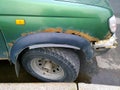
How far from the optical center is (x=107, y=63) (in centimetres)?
386

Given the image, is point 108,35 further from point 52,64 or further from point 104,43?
point 52,64

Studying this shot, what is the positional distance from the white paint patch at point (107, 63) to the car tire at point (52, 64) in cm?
84

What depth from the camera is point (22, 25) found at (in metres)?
2.69

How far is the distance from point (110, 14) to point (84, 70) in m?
1.21

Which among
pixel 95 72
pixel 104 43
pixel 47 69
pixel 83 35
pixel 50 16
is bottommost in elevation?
pixel 95 72

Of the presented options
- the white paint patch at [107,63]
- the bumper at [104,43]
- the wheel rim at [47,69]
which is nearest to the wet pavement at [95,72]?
the white paint patch at [107,63]

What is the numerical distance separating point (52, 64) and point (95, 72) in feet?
2.92

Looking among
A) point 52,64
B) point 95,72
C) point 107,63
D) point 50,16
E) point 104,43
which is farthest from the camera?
point 107,63

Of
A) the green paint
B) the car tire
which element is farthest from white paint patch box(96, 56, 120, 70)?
the green paint

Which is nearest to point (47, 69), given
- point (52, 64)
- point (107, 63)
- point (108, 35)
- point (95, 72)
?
point (52, 64)

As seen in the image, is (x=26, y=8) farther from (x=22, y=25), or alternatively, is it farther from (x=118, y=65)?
(x=118, y=65)

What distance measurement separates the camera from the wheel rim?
3.13 metres

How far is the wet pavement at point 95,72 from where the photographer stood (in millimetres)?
3500

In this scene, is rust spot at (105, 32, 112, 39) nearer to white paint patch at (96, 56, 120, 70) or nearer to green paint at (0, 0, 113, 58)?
green paint at (0, 0, 113, 58)
